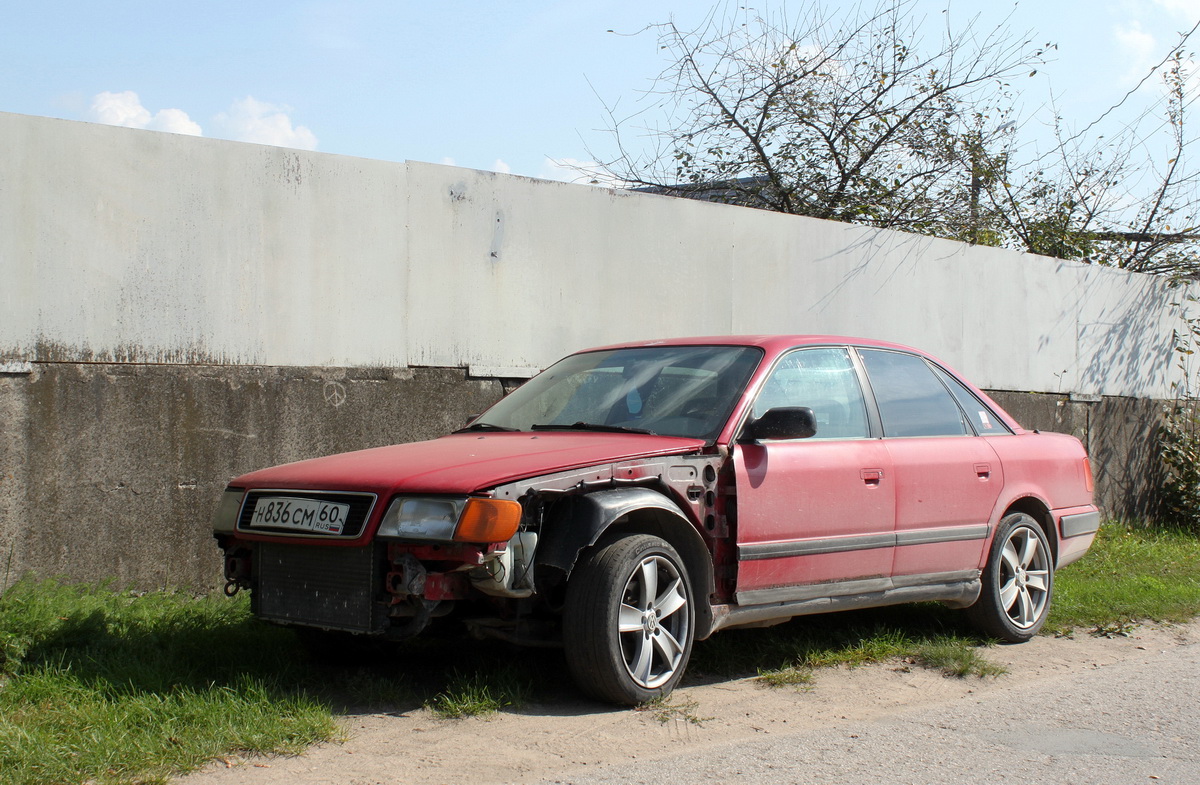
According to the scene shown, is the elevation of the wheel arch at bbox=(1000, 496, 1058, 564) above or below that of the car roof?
below

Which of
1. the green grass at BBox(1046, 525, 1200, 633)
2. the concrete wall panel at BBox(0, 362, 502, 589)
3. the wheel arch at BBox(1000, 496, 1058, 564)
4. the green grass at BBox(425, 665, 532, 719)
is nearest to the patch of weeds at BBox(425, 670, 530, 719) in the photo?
the green grass at BBox(425, 665, 532, 719)

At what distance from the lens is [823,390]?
5.60m

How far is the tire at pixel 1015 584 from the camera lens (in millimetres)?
6117

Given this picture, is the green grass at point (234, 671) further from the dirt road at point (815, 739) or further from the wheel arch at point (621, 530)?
the wheel arch at point (621, 530)

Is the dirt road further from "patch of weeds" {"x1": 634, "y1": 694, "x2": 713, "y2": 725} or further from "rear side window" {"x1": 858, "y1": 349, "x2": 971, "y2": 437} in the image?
"rear side window" {"x1": 858, "y1": 349, "x2": 971, "y2": 437}

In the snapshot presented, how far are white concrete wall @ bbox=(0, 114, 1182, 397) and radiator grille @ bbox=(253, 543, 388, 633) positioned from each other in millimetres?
2114

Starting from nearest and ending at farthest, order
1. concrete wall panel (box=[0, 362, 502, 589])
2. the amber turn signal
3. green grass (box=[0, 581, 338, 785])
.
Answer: green grass (box=[0, 581, 338, 785]), the amber turn signal, concrete wall panel (box=[0, 362, 502, 589])

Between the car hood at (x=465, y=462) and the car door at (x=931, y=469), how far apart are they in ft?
4.43

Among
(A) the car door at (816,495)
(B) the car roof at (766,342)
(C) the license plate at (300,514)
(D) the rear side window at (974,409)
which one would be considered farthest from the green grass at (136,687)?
(D) the rear side window at (974,409)

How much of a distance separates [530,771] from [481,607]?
3.18ft

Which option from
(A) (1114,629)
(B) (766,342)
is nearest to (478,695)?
(B) (766,342)

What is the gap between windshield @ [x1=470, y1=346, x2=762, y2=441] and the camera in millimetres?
5164

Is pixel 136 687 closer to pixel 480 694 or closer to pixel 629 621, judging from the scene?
pixel 480 694

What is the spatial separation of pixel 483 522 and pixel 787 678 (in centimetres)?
181
